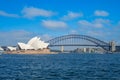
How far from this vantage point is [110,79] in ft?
107

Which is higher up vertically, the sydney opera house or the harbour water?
the sydney opera house

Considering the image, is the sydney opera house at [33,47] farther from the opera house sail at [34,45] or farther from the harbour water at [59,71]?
the harbour water at [59,71]

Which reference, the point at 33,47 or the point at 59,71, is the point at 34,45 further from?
the point at 59,71

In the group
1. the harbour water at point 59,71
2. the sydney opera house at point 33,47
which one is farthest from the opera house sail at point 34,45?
the harbour water at point 59,71

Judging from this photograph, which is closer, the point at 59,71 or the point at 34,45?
the point at 59,71

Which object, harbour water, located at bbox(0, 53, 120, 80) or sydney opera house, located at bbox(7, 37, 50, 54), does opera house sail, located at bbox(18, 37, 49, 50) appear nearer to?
sydney opera house, located at bbox(7, 37, 50, 54)

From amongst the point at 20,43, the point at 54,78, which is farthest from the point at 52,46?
the point at 54,78

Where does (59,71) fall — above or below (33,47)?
below

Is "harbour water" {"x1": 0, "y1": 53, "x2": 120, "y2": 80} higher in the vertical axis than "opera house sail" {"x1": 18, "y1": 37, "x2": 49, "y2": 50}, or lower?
lower

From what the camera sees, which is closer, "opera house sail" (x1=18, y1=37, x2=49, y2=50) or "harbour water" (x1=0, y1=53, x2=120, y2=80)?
"harbour water" (x1=0, y1=53, x2=120, y2=80)

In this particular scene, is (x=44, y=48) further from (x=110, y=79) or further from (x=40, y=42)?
(x=110, y=79)

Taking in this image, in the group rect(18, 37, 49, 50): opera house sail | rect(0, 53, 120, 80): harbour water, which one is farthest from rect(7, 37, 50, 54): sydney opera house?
rect(0, 53, 120, 80): harbour water

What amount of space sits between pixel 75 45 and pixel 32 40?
83.3 ft

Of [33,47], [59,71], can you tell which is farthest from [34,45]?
[59,71]
